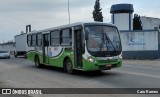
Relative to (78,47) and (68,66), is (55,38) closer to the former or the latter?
(68,66)

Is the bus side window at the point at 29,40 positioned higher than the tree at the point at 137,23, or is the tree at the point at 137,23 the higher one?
the tree at the point at 137,23

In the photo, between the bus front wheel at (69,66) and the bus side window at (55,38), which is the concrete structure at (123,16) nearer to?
the bus side window at (55,38)

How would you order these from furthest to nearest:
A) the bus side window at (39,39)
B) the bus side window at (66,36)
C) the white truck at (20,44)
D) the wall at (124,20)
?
the white truck at (20,44) < the wall at (124,20) < the bus side window at (39,39) < the bus side window at (66,36)

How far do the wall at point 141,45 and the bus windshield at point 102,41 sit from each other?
70.0ft

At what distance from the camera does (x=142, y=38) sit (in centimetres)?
3828

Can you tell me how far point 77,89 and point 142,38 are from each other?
2663cm

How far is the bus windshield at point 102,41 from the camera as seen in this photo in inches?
645

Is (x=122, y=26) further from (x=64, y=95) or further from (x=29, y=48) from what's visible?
(x=64, y=95)

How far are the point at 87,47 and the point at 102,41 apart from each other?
2.90 ft

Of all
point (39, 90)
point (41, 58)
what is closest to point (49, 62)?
point (41, 58)

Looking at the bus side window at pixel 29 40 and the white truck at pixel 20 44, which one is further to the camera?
the white truck at pixel 20 44

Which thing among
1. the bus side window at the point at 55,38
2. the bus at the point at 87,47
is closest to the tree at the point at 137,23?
the bus side window at the point at 55,38

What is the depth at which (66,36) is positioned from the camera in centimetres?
1862

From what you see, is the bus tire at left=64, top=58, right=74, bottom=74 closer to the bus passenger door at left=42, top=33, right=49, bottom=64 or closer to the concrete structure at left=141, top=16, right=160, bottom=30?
the bus passenger door at left=42, top=33, right=49, bottom=64
